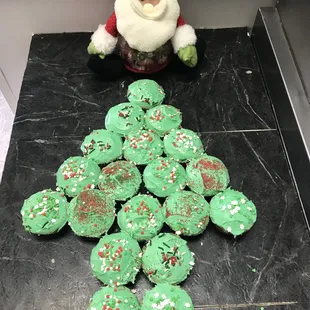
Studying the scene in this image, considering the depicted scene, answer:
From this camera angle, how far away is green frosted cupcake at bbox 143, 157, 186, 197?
3.57 ft

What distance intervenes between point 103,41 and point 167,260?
2.45ft

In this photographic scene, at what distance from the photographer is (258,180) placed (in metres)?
1.17

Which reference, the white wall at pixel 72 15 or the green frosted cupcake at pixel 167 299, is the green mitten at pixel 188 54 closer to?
the white wall at pixel 72 15

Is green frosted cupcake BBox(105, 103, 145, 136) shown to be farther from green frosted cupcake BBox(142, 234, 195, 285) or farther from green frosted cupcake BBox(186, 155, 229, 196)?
green frosted cupcake BBox(142, 234, 195, 285)

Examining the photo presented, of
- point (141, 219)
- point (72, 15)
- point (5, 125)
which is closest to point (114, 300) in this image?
Result: point (141, 219)

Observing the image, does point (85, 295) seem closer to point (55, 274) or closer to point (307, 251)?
point (55, 274)

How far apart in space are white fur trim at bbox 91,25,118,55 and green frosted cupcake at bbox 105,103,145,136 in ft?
0.72

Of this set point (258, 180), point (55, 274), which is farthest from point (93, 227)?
point (258, 180)

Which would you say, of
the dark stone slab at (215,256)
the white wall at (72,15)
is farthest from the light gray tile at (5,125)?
Answer: the dark stone slab at (215,256)

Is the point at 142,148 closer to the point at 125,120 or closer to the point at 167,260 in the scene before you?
the point at 125,120

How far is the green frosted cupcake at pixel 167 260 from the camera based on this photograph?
3.12 feet

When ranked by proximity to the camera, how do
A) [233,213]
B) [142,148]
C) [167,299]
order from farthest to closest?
[142,148], [233,213], [167,299]

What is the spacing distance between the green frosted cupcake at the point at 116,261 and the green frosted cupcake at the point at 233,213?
0.23m

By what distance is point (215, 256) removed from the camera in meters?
1.03
